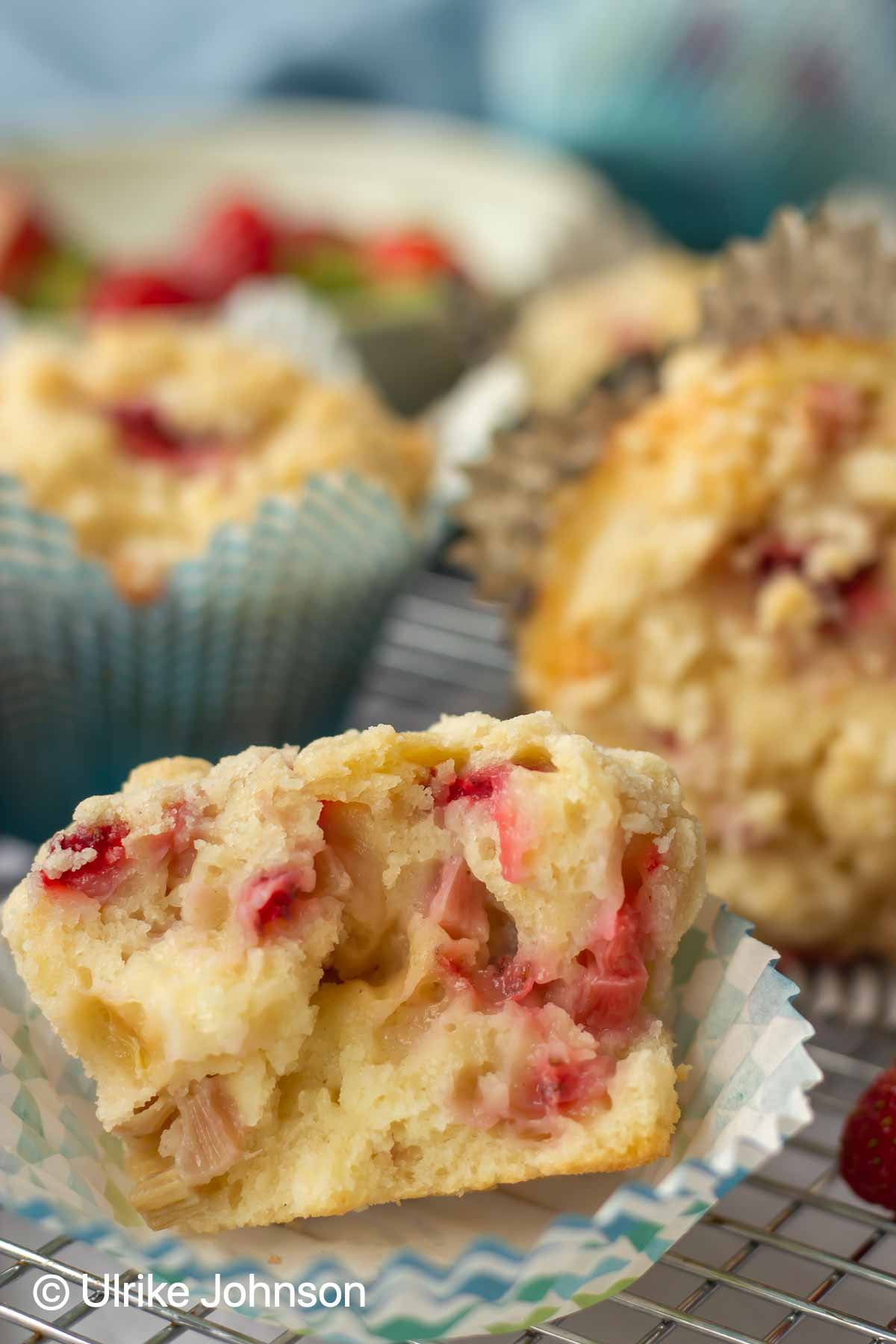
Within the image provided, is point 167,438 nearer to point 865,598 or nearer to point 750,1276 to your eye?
point 865,598

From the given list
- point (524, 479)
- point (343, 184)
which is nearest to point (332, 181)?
point (343, 184)

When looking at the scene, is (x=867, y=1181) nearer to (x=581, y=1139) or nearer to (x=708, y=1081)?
(x=708, y=1081)

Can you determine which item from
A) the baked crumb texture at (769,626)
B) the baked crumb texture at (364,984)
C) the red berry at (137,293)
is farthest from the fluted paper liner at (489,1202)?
the red berry at (137,293)

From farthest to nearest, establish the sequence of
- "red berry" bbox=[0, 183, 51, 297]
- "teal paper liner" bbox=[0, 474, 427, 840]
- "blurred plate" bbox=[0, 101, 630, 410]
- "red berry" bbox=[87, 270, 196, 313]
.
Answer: "blurred plate" bbox=[0, 101, 630, 410] < "red berry" bbox=[0, 183, 51, 297] < "red berry" bbox=[87, 270, 196, 313] < "teal paper liner" bbox=[0, 474, 427, 840]

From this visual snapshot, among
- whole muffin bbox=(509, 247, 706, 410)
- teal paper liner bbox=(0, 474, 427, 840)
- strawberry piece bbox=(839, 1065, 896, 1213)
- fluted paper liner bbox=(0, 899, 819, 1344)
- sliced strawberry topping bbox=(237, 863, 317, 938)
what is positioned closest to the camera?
fluted paper liner bbox=(0, 899, 819, 1344)

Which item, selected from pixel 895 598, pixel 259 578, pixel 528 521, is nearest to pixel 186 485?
pixel 259 578

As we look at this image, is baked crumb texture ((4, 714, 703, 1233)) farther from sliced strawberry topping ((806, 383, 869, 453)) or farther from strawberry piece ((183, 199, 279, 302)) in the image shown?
strawberry piece ((183, 199, 279, 302))

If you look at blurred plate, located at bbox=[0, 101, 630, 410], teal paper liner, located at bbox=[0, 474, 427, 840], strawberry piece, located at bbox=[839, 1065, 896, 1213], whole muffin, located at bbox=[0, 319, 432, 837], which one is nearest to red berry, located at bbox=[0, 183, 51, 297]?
blurred plate, located at bbox=[0, 101, 630, 410]
